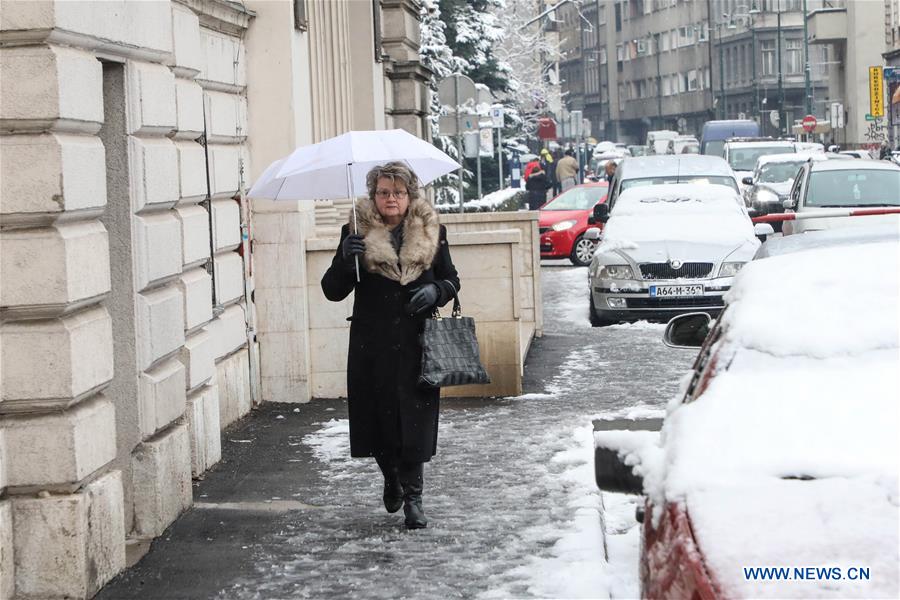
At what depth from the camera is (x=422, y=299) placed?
764 cm

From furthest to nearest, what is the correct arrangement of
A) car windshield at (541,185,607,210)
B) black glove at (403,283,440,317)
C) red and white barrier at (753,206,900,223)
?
1. car windshield at (541,185,607,210)
2. red and white barrier at (753,206,900,223)
3. black glove at (403,283,440,317)

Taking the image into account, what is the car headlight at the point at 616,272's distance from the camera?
17656 mm

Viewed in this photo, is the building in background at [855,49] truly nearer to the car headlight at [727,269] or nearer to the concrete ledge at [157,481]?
the car headlight at [727,269]

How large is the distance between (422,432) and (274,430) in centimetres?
349

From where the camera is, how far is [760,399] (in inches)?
155

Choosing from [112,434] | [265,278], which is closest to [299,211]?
[265,278]

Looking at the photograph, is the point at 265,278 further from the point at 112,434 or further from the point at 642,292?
the point at 642,292

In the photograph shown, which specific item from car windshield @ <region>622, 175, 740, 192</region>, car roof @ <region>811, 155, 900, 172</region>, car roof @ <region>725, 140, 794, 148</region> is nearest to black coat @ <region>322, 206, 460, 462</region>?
car roof @ <region>811, 155, 900, 172</region>

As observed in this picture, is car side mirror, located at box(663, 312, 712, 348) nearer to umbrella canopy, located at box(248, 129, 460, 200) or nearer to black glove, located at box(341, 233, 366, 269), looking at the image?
black glove, located at box(341, 233, 366, 269)

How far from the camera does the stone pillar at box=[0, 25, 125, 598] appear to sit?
6.37m

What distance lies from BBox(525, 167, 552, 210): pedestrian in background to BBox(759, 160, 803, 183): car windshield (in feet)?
16.2

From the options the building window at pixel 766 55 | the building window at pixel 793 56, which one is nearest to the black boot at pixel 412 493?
the building window at pixel 766 55

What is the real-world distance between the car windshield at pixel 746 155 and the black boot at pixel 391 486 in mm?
39172

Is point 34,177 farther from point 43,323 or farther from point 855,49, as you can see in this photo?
point 855,49
